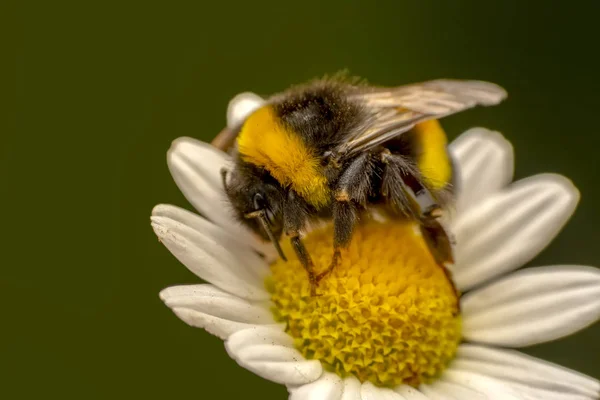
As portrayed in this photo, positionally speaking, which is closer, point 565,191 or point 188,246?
point 188,246

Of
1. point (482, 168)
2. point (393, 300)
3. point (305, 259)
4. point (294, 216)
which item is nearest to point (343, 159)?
point (294, 216)

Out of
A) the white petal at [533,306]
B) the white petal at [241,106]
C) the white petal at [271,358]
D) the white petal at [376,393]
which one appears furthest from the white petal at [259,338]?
the white petal at [241,106]

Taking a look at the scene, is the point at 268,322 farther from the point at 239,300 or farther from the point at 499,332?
the point at 499,332

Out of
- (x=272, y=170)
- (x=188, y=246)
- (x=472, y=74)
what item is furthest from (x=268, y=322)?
(x=472, y=74)

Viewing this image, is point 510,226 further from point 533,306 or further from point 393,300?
point 393,300

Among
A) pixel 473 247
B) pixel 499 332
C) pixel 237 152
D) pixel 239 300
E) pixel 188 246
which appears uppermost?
pixel 237 152

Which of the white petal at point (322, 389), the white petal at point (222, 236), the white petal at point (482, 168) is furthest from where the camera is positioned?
the white petal at point (482, 168)

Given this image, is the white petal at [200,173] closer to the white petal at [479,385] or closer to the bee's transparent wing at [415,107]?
the bee's transparent wing at [415,107]

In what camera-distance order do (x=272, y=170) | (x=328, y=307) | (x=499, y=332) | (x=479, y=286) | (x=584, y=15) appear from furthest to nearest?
(x=584, y=15) → (x=479, y=286) → (x=499, y=332) → (x=328, y=307) → (x=272, y=170)
